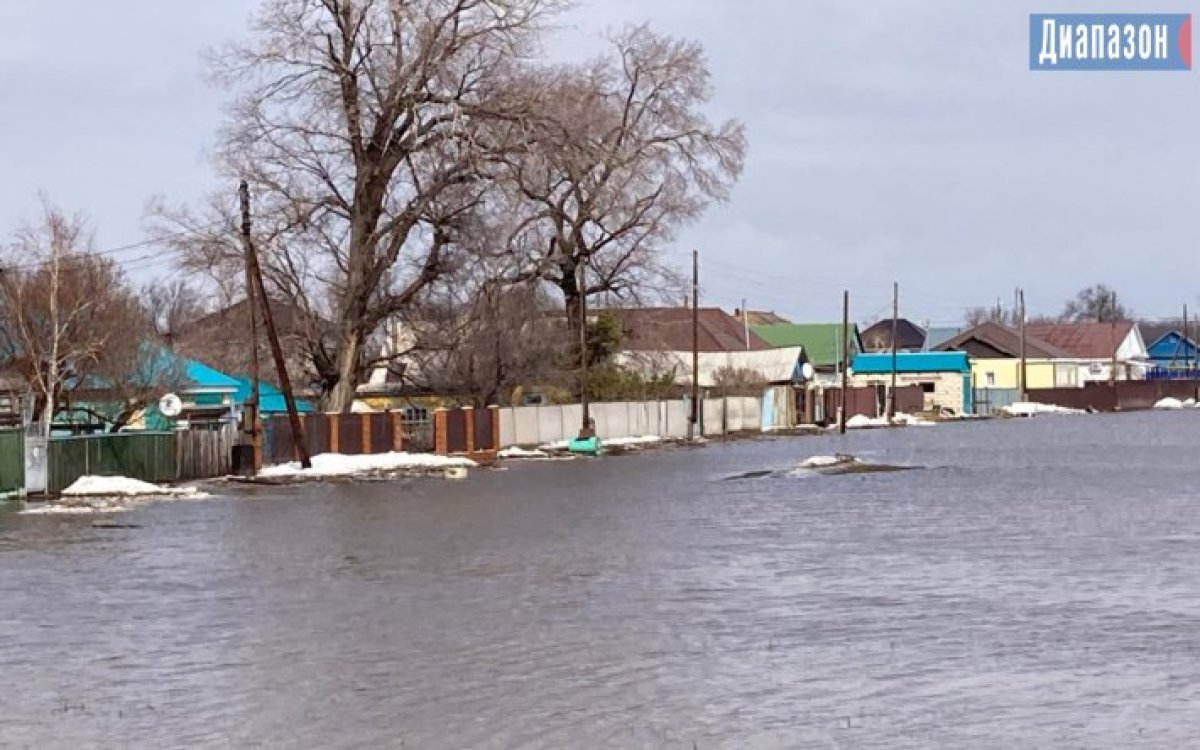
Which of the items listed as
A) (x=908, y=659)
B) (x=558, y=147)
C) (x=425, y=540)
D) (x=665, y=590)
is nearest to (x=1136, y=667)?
(x=908, y=659)

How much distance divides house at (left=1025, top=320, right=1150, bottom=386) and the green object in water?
90.1 metres

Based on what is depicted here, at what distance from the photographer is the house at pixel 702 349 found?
78125 mm

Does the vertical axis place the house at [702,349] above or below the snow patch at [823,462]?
above

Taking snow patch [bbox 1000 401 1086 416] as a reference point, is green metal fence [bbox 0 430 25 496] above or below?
below

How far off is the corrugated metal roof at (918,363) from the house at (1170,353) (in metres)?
49.1

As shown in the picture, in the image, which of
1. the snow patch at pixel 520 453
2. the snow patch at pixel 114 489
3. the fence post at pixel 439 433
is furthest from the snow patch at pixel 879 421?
the snow patch at pixel 114 489

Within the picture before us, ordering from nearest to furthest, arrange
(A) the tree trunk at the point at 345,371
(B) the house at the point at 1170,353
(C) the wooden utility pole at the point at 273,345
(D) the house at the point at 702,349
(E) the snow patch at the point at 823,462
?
(C) the wooden utility pole at the point at 273,345 → (E) the snow patch at the point at 823,462 → (A) the tree trunk at the point at 345,371 → (D) the house at the point at 702,349 → (B) the house at the point at 1170,353

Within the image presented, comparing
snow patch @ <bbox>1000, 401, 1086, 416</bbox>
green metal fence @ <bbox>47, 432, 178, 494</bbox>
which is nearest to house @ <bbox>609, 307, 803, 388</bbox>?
snow patch @ <bbox>1000, 401, 1086, 416</bbox>

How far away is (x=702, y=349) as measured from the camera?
105 m

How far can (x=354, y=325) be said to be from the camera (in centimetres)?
5597

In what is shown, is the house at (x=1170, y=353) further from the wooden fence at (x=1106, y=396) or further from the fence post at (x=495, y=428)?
the fence post at (x=495, y=428)

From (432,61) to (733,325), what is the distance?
67.1m

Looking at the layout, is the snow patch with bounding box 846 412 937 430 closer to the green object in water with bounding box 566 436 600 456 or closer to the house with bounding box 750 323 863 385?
the house with bounding box 750 323 863 385

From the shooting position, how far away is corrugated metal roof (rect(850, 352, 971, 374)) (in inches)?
4587
